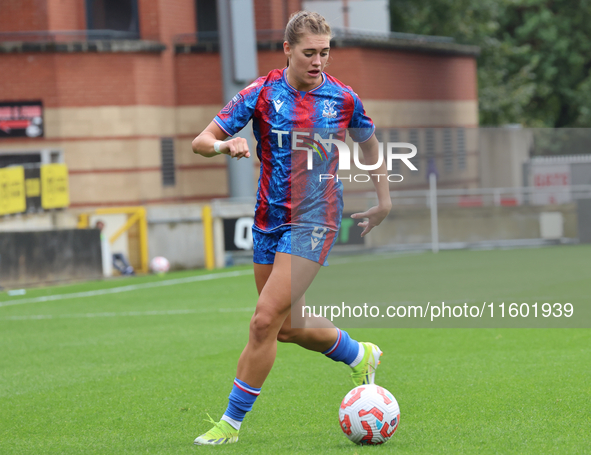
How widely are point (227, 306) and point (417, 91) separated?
16.2 metres

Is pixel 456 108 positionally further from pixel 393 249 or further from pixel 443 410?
pixel 443 410

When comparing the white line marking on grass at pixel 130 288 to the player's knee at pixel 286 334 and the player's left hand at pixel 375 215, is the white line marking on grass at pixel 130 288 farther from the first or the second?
the player's left hand at pixel 375 215

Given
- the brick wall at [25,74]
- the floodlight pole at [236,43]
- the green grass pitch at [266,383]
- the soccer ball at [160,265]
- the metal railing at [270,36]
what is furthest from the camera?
the metal railing at [270,36]

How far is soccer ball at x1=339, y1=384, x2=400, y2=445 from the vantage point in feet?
15.8

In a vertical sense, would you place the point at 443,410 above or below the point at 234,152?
below

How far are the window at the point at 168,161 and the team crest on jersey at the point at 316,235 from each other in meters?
19.8

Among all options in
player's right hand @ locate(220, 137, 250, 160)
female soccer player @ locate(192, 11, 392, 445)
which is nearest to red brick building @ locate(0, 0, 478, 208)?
female soccer player @ locate(192, 11, 392, 445)

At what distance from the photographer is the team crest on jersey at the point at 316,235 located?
5.07 metres

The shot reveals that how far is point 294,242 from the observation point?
5.03 m

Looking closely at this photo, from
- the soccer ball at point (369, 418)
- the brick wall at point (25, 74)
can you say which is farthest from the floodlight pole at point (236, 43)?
the soccer ball at point (369, 418)

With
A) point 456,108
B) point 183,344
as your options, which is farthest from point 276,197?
point 456,108

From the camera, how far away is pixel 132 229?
20.3m

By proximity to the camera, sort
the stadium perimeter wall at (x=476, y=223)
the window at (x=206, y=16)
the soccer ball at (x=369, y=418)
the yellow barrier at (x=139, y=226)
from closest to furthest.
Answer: the soccer ball at (x=369, y=418) < the yellow barrier at (x=139, y=226) < the stadium perimeter wall at (x=476, y=223) < the window at (x=206, y=16)

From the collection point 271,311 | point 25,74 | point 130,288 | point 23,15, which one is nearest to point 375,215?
point 271,311
